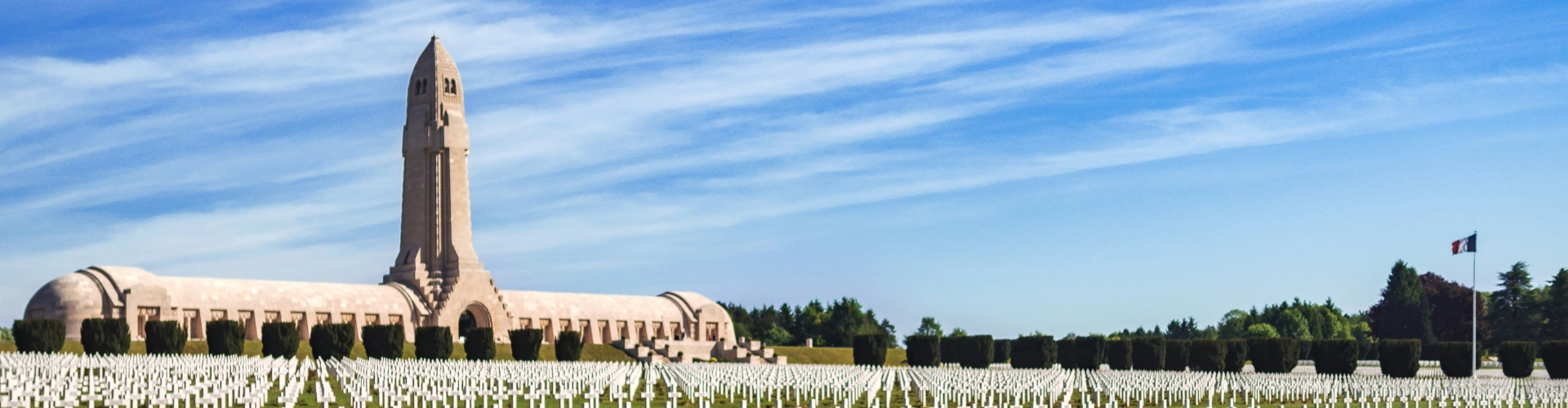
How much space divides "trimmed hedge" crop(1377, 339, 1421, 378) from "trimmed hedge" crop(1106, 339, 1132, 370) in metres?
9.39

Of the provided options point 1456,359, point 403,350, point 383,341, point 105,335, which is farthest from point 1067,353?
point 105,335

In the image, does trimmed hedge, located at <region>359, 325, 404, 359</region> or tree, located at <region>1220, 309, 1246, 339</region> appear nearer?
trimmed hedge, located at <region>359, 325, 404, 359</region>

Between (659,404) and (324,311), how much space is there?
4621 centimetres

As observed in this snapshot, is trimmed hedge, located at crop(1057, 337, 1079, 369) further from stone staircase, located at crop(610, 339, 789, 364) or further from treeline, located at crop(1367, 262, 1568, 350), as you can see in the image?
treeline, located at crop(1367, 262, 1568, 350)

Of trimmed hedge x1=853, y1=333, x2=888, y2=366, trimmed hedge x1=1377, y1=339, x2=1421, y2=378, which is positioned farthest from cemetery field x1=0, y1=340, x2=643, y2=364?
trimmed hedge x1=1377, y1=339, x2=1421, y2=378

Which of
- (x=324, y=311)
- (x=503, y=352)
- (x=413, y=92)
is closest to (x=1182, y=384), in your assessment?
(x=503, y=352)

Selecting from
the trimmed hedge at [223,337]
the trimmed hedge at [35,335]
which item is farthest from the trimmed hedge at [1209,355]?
the trimmed hedge at [35,335]

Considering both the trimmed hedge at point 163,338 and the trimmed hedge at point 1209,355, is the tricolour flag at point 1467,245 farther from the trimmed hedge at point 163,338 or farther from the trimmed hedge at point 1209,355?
the trimmed hedge at point 163,338

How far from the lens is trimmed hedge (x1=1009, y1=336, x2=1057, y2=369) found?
64.9 meters

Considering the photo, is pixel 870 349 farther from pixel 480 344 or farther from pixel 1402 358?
pixel 1402 358

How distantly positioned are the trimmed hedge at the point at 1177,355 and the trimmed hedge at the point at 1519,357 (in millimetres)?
11733

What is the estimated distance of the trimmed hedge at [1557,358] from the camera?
2379 inches

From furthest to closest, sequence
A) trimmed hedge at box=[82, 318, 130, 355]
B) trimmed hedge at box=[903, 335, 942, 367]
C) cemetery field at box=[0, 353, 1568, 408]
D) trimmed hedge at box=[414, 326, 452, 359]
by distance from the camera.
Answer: trimmed hedge at box=[903, 335, 942, 367]
trimmed hedge at box=[414, 326, 452, 359]
trimmed hedge at box=[82, 318, 130, 355]
cemetery field at box=[0, 353, 1568, 408]

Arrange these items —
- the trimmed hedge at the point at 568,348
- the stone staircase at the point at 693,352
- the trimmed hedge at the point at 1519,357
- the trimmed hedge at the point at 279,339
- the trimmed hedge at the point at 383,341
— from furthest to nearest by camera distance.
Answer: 1. the stone staircase at the point at 693,352
2. the trimmed hedge at the point at 1519,357
3. the trimmed hedge at the point at 568,348
4. the trimmed hedge at the point at 383,341
5. the trimmed hedge at the point at 279,339
